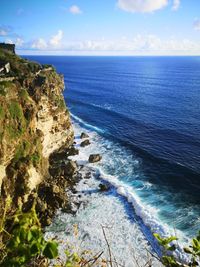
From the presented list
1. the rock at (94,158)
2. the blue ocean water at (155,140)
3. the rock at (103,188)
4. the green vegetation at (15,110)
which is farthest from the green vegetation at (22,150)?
the blue ocean water at (155,140)

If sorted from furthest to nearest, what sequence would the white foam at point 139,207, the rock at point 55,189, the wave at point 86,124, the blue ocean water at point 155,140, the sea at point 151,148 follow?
the wave at point 86,124 → the blue ocean water at point 155,140 → the rock at point 55,189 → the sea at point 151,148 → the white foam at point 139,207

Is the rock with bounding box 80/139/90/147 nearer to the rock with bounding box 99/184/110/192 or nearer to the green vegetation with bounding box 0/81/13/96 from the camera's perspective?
the rock with bounding box 99/184/110/192

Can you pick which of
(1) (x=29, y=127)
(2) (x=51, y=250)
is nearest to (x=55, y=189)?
(1) (x=29, y=127)

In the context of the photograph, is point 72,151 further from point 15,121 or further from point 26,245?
point 26,245

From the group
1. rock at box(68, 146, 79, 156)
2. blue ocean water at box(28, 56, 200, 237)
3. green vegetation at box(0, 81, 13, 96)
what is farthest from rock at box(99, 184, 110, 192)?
green vegetation at box(0, 81, 13, 96)

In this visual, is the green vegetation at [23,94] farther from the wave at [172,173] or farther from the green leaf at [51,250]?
the green leaf at [51,250]

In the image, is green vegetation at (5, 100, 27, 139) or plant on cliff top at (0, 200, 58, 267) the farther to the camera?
green vegetation at (5, 100, 27, 139)

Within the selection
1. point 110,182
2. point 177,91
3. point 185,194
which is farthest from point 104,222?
point 177,91
